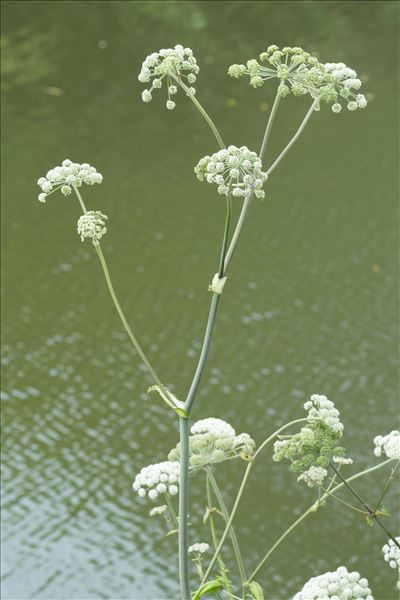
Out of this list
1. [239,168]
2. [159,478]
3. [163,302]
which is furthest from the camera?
[163,302]

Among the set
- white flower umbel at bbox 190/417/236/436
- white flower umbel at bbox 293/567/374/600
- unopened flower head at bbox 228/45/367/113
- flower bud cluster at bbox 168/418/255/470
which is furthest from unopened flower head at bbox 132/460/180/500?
unopened flower head at bbox 228/45/367/113

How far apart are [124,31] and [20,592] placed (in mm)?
8168

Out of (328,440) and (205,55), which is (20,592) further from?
(205,55)

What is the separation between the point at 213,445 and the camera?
2846mm

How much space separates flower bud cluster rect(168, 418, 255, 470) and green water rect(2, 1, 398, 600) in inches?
119

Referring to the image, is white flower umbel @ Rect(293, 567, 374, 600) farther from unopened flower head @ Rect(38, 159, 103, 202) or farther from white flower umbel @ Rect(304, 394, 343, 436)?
unopened flower head @ Rect(38, 159, 103, 202)

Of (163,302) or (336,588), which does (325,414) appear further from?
(163,302)

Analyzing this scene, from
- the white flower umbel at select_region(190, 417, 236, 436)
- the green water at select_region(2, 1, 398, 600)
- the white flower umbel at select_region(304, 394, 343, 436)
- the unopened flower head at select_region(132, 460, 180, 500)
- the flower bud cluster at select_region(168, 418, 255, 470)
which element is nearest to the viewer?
the white flower umbel at select_region(304, 394, 343, 436)

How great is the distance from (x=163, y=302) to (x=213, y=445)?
5074mm

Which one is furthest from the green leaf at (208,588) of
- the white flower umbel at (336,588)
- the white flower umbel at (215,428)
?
the white flower umbel at (215,428)

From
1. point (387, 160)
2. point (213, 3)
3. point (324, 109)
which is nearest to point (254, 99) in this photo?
point (324, 109)

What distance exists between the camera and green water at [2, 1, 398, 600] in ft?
19.8

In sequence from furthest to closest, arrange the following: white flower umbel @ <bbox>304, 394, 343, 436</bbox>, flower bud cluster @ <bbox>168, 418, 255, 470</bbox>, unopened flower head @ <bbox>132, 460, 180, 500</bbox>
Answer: flower bud cluster @ <bbox>168, 418, 255, 470</bbox> → unopened flower head @ <bbox>132, 460, 180, 500</bbox> → white flower umbel @ <bbox>304, 394, 343, 436</bbox>

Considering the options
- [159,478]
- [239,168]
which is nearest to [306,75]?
[239,168]
